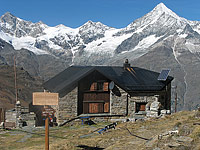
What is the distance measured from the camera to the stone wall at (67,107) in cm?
2436

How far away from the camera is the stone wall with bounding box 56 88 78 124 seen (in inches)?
959

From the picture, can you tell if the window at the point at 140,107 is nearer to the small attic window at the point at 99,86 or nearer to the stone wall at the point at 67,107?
the small attic window at the point at 99,86

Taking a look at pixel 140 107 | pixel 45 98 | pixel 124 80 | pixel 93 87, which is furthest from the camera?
pixel 124 80

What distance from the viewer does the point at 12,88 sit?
105m

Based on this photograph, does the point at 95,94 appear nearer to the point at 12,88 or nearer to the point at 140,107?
the point at 140,107

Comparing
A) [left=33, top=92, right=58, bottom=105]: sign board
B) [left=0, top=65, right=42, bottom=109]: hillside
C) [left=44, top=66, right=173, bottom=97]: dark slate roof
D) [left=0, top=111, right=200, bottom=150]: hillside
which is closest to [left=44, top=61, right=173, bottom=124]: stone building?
[left=44, top=66, right=173, bottom=97]: dark slate roof

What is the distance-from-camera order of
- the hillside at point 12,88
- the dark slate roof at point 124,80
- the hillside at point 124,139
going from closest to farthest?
the hillside at point 124,139
the dark slate roof at point 124,80
the hillside at point 12,88

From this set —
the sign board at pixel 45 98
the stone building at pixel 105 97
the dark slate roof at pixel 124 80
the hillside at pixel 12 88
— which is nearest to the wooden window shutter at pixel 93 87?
the stone building at pixel 105 97

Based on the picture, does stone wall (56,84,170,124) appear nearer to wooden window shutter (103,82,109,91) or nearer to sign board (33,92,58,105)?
wooden window shutter (103,82,109,91)

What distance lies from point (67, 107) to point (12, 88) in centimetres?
8552

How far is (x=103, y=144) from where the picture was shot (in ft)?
46.7

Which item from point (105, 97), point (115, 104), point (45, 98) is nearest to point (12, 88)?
point (105, 97)

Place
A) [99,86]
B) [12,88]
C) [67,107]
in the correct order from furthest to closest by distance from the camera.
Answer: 1. [12,88]
2. [99,86]
3. [67,107]

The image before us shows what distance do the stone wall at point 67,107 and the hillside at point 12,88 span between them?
55.3 metres
